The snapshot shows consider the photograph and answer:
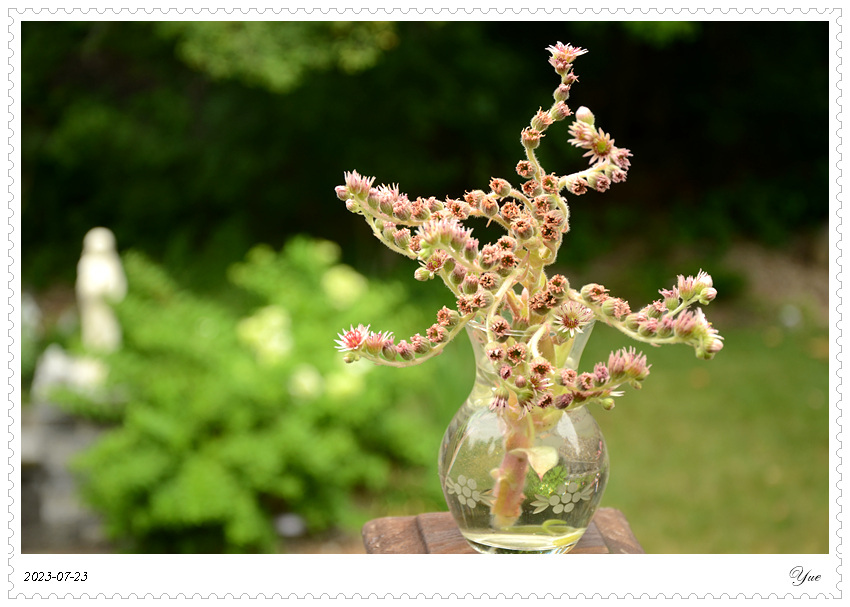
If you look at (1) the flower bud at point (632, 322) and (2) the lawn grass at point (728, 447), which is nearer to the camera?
(1) the flower bud at point (632, 322)

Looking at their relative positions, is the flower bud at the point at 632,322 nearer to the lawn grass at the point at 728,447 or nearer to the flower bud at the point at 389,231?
the flower bud at the point at 389,231

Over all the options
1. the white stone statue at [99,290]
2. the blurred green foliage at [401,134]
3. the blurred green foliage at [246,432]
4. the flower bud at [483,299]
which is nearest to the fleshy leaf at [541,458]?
the flower bud at [483,299]

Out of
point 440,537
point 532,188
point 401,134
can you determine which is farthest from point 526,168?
point 401,134

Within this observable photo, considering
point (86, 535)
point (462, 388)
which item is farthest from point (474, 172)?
point (86, 535)

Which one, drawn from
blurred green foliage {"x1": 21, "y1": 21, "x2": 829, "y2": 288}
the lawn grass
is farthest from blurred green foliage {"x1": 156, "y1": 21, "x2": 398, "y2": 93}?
the lawn grass

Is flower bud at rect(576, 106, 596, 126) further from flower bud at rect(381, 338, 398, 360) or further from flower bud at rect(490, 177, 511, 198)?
flower bud at rect(381, 338, 398, 360)
